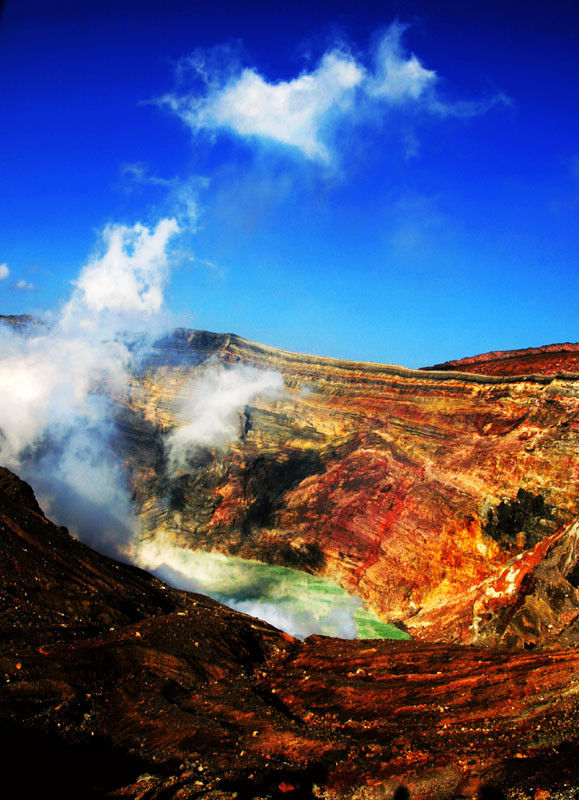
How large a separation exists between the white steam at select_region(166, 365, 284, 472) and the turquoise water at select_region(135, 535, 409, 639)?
711 centimetres

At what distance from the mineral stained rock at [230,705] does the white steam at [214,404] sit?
65.3 ft

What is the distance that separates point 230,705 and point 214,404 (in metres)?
29.2

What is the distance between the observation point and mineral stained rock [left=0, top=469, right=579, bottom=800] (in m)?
7.87

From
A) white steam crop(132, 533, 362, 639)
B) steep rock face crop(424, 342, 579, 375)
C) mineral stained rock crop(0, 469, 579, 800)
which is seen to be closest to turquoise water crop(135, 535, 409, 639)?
white steam crop(132, 533, 362, 639)

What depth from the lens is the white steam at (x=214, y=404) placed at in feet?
125

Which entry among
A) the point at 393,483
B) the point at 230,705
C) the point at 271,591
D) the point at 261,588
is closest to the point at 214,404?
the point at 261,588

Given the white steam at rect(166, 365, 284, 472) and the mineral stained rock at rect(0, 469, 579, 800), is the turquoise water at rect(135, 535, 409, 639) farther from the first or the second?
the white steam at rect(166, 365, 284, 472)

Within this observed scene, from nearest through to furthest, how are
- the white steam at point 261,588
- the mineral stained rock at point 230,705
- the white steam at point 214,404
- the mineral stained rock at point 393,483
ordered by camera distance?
the mineral stained rock at point 230,705 < the mineral stained rock at point 393,483 < the white steam at point 261,588 < the white steam at point 214,404

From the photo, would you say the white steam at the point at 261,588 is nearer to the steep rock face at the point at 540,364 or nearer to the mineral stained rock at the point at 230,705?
the mineral stained rock at the point at 230,705

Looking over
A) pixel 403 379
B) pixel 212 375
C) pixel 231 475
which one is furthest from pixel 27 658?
pixel 212 375

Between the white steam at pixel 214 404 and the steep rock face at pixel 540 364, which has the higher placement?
the steep rock face at pixel 540 364

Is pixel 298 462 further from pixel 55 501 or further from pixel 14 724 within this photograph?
pixel 14 724

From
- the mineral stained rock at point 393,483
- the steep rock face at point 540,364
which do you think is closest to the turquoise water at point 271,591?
the mineral stained rock at point 393,483

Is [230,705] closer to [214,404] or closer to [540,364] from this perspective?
[214,404]
